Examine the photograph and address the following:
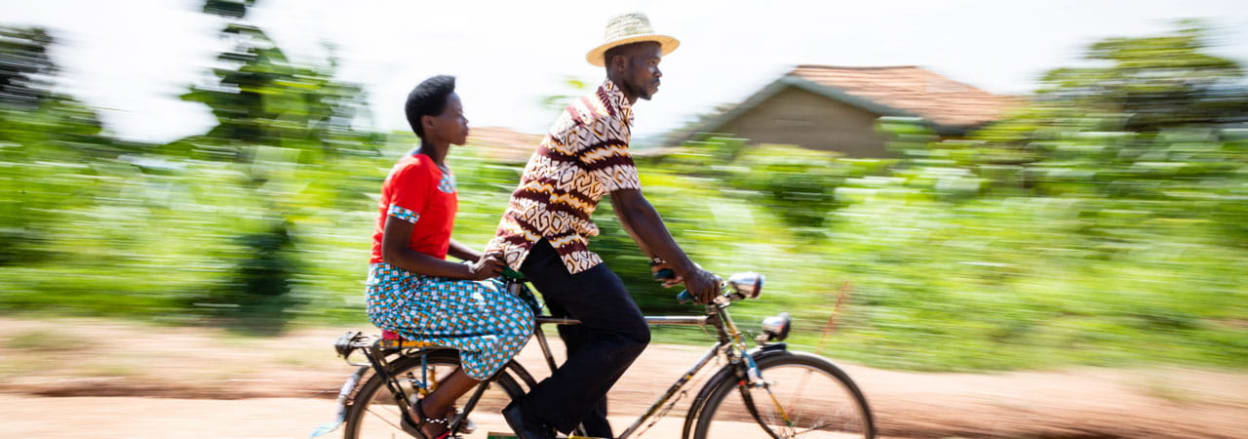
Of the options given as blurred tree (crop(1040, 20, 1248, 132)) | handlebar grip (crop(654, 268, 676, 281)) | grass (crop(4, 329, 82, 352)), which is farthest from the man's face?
blurred tree (crop(1040, 20, 1248, 132))

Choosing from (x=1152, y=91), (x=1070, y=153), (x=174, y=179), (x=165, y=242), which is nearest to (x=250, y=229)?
(x=165, y=242)

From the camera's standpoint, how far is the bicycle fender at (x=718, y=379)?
3.37 metres

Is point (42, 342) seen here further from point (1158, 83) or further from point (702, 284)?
point (1158, 83)

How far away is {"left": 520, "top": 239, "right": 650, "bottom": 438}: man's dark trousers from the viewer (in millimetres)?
3201

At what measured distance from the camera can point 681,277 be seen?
3176 mm

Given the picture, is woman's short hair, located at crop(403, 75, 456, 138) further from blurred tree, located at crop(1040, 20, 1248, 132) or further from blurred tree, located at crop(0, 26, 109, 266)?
blurred tree, located at crop(1040, 20, 1248, 132)

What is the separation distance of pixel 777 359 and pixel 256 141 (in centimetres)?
608

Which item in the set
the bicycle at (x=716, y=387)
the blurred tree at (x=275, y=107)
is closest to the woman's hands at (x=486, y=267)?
the bicycle at (x=716, y=387)

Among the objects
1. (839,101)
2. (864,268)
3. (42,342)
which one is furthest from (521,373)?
(839,101)

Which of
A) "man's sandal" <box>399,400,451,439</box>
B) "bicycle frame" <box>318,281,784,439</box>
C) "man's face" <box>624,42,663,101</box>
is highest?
"man's face" <box>624,42,663,101</box>

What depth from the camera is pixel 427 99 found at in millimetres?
3256

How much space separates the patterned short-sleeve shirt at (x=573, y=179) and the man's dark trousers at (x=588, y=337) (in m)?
0.05

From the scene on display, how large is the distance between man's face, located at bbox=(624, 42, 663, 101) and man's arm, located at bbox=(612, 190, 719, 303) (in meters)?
0.38

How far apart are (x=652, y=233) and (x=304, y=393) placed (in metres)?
2.84
